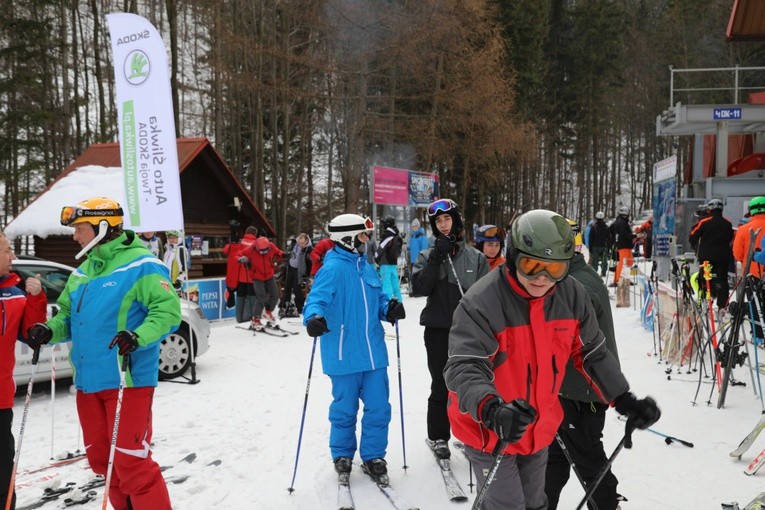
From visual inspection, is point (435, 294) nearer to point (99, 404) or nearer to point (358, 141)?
point (99, 404)

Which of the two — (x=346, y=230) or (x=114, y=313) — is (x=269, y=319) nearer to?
(x=346, y=230)

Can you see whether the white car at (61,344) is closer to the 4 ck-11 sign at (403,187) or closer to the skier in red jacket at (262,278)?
the skier in red jacket at (262,278)

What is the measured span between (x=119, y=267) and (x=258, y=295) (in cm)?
870

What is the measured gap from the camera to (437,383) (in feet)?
15.3

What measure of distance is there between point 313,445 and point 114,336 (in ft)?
8.09

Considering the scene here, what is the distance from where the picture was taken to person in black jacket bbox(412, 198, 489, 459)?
4645 millimetres

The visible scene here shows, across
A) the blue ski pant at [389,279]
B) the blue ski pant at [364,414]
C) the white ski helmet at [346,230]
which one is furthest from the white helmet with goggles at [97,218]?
the blue ski pant at [389,279]

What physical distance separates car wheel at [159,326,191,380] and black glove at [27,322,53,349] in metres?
4.72

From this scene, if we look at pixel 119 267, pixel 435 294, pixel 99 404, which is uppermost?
pixel 119 267

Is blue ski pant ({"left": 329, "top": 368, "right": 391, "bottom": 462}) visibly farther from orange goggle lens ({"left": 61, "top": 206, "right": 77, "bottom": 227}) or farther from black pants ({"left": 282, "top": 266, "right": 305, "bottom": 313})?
black pants ({"left": 282, "top": 266, "right": 305, "bottom": 313})

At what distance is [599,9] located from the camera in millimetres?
39875

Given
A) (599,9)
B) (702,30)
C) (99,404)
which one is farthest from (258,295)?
(599,9)

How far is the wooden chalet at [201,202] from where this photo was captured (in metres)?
16.0

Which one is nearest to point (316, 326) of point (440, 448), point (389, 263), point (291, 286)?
point (440, 448)
